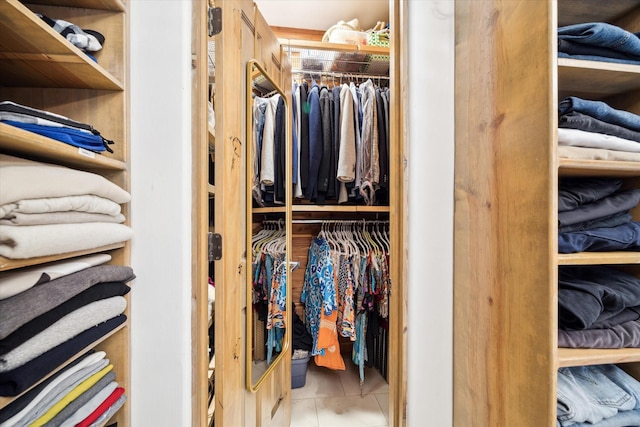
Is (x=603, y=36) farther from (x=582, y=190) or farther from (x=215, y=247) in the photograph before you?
(x=215, y=247)

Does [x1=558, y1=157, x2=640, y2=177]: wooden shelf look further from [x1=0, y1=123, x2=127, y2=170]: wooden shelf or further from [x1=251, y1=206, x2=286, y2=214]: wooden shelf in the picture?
[x1=0, y1=123, x2=127, y2=170]: wooden shelf

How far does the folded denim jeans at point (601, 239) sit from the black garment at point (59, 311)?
123 cm

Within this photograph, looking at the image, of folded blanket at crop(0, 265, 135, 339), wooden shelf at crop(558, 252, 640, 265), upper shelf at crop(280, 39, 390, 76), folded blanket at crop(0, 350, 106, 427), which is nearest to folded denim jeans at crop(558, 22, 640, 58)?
wooden shelf at crop(558, 252, 640, 265)

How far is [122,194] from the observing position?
73 cm

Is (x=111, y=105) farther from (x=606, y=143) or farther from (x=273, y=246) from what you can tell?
(x=606, y=143)

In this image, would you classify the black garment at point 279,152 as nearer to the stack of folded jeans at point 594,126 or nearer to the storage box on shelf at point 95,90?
the storage box on shelf at point 95,90

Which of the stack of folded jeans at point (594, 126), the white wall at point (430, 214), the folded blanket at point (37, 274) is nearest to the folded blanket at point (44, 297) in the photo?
the folded blanket at point (37, 274)

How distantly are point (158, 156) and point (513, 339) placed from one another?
1.17m

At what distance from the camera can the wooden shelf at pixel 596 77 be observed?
2.26ft

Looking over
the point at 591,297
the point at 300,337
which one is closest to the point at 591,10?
the point at 591,297

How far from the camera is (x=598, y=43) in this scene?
719mm

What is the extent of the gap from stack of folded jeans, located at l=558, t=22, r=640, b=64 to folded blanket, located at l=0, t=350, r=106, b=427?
1.58 meters

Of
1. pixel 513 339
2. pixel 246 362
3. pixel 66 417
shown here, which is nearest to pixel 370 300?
pixel 246 362

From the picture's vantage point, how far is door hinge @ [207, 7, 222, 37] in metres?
0.84
